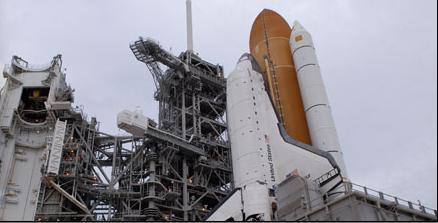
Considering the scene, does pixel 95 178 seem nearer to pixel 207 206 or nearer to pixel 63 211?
pixel 63 211

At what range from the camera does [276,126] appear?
26922 millimetres

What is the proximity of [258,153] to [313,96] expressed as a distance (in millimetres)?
5741

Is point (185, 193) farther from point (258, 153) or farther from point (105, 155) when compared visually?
point (258, 153)

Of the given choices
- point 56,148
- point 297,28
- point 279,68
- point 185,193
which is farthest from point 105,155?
point 297,28

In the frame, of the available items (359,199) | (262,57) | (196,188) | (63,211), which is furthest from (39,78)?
→ (359,199)

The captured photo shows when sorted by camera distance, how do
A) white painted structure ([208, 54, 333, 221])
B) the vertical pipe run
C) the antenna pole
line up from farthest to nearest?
1. the antenna pole
2. the vertical pipe run
3. white painted structure ([208, 54, 333, 221])

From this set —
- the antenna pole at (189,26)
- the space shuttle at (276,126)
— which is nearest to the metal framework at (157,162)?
the antenna pole at (189,26)

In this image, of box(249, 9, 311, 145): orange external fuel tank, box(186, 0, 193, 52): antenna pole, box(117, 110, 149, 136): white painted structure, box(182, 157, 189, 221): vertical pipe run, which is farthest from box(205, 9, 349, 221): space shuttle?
box(186, 0, 193, 52): antenna pole

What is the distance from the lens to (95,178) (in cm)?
3391

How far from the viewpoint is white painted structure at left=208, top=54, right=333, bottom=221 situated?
77.3 ft

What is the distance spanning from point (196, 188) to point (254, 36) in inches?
489

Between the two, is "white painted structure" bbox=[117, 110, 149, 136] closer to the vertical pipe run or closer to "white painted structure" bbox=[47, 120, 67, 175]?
"white painted structure" bbox=[47, 120, 67, 175]

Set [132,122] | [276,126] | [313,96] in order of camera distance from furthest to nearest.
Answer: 1. [132,122]
2. [313,96]
3. [276,126]

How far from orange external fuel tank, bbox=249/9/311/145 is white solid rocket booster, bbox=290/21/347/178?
3.04 feet
